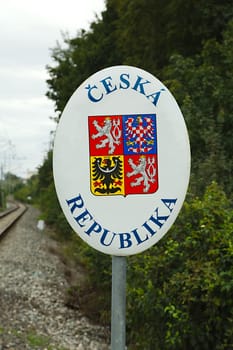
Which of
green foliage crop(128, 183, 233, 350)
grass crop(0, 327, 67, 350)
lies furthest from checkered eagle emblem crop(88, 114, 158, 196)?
grass crop(0, 327, 67, 350)

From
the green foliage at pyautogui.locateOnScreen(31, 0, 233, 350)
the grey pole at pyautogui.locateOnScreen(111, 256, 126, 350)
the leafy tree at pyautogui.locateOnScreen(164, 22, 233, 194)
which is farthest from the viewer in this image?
the leafy tree at pyautogui.locateOnScreen(164, 22, 233, 194)

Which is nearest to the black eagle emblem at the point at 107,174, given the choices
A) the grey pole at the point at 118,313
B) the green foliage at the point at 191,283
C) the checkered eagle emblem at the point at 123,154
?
the checkered eagle emblem at the point at 123,154

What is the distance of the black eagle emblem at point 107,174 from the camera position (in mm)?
2180

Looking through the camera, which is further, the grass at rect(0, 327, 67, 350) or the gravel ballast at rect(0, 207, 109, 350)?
the gravel ballast at rect(0, 207, 109, 350)

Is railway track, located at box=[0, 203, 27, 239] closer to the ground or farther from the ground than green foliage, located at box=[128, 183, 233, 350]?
closer to the ground

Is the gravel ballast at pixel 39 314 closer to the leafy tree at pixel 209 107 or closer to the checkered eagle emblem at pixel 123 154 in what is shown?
the leafy tree at pixel 209 107

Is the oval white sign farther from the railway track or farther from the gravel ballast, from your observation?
the railway track

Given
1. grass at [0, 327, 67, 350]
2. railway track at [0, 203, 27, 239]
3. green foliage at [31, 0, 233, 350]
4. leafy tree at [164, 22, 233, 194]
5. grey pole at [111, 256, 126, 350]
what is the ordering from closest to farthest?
grey pole at [111, 256, 126, 350] → green foliage at [31, 0, 233, 350] → grass at [0, 327, 67, 350] → leafy tree at [164, 22, 233, 194] → railway track at [0, 203, 27, 239]

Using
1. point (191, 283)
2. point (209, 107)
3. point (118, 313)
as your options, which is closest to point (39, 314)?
point (209, 107)

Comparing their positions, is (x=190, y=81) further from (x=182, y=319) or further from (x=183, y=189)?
(x=183, y=189)

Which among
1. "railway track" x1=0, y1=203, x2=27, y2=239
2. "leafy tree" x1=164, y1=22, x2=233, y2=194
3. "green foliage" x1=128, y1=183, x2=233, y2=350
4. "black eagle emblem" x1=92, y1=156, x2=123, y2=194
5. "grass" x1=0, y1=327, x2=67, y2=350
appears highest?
"leafy tree" x1=164, y1=22, x2=233, y2=194

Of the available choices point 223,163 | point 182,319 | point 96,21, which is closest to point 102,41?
point 96,21

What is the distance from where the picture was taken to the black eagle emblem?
218cm

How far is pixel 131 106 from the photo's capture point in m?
2.18
